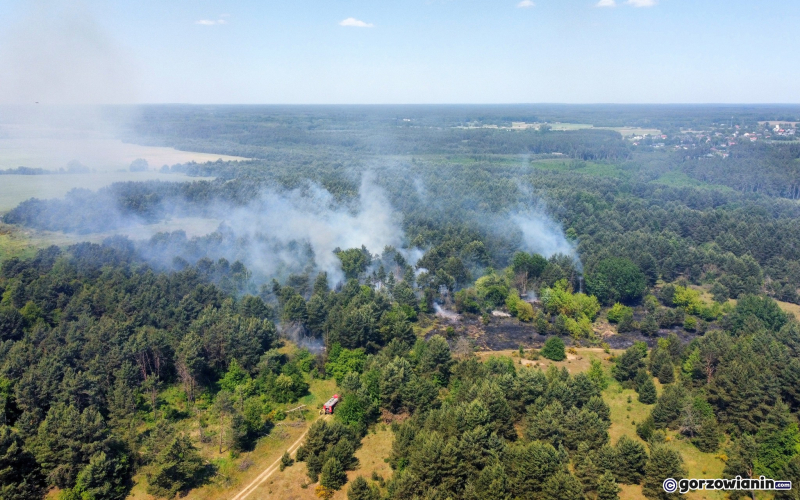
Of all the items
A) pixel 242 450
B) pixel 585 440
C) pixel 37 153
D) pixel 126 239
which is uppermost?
pixel 37 153

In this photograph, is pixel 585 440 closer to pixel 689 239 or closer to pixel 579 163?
pixel 689 239

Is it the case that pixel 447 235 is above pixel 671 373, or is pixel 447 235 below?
above

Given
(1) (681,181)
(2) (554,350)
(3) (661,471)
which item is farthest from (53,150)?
(1) (681,181)

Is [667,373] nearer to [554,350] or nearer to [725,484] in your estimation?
[554,350]

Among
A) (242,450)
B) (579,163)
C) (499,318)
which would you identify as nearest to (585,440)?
(242,450)

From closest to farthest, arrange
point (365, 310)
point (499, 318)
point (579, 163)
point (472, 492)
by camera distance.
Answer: point (472, 492), point (365, 310), point (499, 318), point (579, 163)

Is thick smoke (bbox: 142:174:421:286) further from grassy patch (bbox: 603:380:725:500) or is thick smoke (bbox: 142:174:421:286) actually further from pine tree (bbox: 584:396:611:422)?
pine tree (bbox: 584:396:611:422)

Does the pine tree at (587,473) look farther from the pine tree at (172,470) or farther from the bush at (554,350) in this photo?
the pine tree at (172,470)
